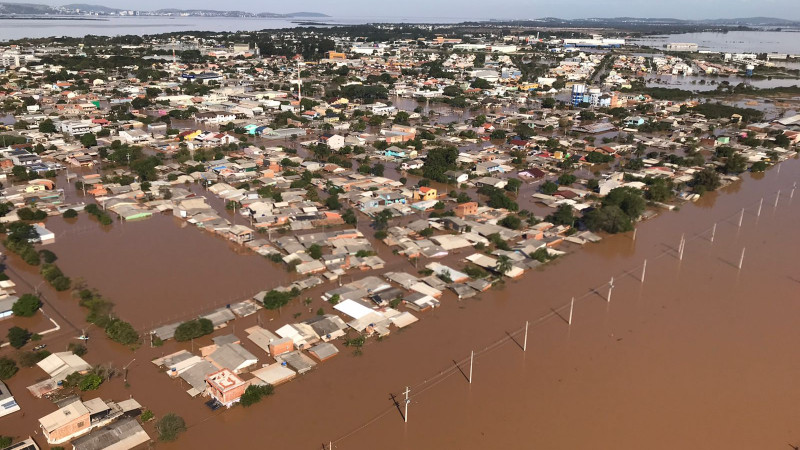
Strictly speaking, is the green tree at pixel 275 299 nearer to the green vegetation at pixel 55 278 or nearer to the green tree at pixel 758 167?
the green vegetation at pixel 55 278

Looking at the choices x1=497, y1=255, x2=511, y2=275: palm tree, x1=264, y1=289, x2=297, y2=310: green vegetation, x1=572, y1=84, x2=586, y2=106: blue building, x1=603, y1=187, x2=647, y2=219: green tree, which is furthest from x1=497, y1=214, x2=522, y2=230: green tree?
x1=572, y1=84, x2=586, y2=106: blue building

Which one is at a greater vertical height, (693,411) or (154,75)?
(154,75)

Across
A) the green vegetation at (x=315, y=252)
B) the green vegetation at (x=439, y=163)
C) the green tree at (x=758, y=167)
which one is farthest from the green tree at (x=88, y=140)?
the green tree at (x=758, y=167)

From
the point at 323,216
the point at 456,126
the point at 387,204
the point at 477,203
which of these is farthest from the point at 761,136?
the point at 323,216

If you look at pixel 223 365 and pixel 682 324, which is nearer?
pixel 223 365

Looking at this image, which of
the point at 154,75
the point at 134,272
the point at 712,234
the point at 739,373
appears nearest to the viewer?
the point at 739,373

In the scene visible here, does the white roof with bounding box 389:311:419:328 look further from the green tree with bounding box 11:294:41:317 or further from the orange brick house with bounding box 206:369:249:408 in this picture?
the green tree with bounding box 11:294:41:317

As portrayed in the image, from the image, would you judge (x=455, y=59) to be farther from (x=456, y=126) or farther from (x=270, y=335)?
(x=270, y=335)
